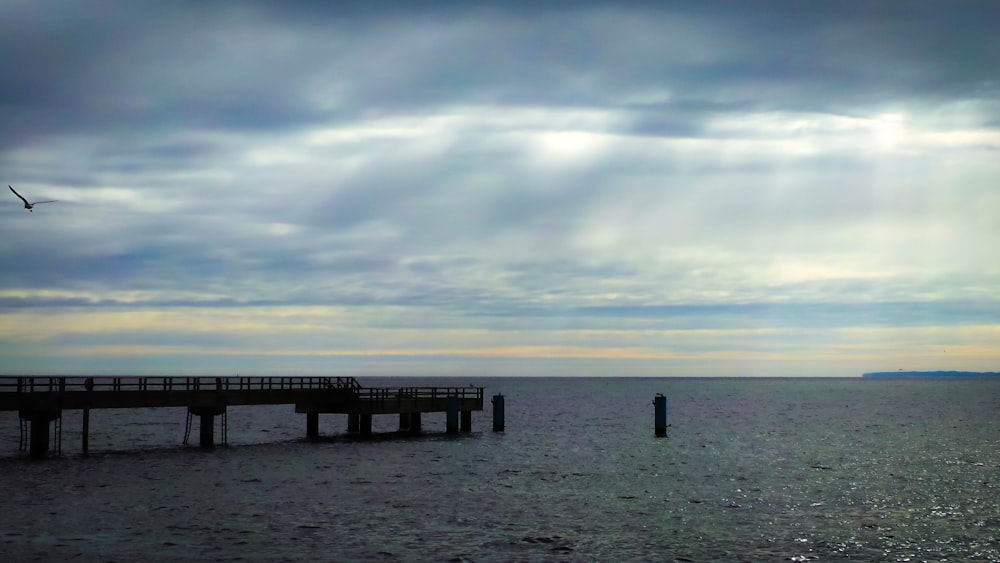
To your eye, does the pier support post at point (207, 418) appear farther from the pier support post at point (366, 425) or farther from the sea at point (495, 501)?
the pier support post at point (366, 425)

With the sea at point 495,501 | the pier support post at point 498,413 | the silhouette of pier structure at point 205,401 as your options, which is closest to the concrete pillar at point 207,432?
the silhouette of pier structure at point 205,401

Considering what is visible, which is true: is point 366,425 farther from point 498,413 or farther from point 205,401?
point 205,401

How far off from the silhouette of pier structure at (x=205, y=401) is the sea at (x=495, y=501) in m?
1.89

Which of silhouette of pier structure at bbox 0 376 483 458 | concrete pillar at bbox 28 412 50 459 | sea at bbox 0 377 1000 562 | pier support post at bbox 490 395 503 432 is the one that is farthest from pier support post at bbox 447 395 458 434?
concrete pillar at bbox 28 412 50 459

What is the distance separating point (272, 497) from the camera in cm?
4000

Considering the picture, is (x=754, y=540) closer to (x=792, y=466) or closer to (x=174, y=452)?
(x=792, y=466)

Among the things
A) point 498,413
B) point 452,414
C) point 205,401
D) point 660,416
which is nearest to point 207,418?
point 205,401

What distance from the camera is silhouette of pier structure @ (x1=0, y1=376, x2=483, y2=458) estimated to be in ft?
167

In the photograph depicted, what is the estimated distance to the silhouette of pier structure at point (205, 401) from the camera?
5088cm

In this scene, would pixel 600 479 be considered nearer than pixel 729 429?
Yes

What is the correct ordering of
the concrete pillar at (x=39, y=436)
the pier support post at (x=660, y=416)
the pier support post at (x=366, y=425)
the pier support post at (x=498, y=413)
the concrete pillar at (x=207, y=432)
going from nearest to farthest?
the concrete pillar at (x=39, y=436) < the concrete pillar at (x=207, y=432) < the pier support post at (x=366, y=425) < the pier support post at (x=498, y=413) < the pier support post at (x=660, y=416)

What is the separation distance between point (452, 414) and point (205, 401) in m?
19.7

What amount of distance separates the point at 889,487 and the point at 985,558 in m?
17.7

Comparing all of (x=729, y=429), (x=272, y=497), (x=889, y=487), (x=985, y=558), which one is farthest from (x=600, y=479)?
(x=729, y=429)
